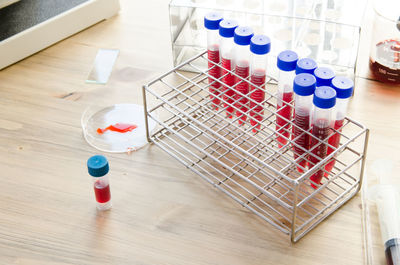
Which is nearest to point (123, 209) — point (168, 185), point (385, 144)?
point (168, 185)

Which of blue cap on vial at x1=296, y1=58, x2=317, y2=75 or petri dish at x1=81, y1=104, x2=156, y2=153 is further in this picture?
petri dish at x1=81, y1=104, x2=156, y2=153

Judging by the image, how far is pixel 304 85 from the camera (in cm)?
94

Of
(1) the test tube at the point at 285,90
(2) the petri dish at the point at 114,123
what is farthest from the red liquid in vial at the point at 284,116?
(2) the petri dish at the point at 114,123

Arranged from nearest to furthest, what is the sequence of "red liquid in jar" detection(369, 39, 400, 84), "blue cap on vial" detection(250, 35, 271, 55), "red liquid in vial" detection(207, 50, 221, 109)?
"blue cap on vial" detection(250, 35, 271, 55), "red liquid in vial" detection(207, 50, 221, 109), "red liquid in jar" detection(369, 39, 400, 84)

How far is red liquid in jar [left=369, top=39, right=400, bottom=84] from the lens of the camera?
1.26m

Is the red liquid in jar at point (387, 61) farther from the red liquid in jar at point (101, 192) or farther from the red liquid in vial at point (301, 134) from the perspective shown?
the red liquid in jar at point (101, 192)

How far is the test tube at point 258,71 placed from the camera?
102 centimetres

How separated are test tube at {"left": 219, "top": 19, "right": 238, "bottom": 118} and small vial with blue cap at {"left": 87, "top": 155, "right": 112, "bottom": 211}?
24 centimetres

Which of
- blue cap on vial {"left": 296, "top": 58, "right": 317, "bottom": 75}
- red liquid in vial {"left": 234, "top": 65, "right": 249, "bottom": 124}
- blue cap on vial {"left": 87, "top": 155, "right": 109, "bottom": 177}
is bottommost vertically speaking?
blue cap on vial {"left": 87, "top": 155, "right": 109, "bottom": 177}

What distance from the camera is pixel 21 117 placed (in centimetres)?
123

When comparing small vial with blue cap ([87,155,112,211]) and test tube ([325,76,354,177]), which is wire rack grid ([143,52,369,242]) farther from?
small vial with blue cap ([87,155,112,211])

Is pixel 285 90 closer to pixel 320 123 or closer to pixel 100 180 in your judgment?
pixel 320 123

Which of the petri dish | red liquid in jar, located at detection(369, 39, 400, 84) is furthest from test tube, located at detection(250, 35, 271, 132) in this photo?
red liquid in jar, located at detection(369, 39, 400, 84)

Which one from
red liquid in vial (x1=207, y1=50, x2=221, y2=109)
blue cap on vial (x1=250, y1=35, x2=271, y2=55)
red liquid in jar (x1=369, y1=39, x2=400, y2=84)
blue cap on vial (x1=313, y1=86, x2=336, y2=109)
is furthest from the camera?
red liquid in jar (x1=369, y1=39, x2=400, y2=84)
